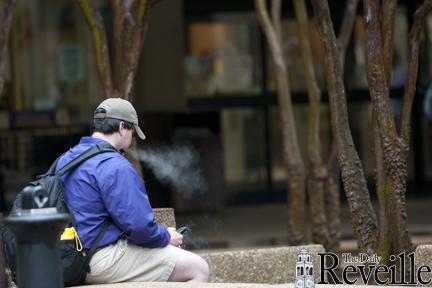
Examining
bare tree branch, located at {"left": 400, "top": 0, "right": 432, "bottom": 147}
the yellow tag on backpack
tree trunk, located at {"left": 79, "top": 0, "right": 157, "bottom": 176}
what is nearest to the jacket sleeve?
the yellow tag on backpack

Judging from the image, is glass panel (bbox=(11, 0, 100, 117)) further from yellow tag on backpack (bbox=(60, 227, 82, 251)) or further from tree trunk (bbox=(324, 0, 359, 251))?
yellow tag on backpack (bbox=(60, 227, 82, 251))

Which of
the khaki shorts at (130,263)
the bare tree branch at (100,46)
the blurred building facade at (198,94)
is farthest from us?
the blurred building facade at (198,94)

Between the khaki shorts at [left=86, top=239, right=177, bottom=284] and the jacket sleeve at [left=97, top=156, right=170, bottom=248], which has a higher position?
the jacket sleeve at [left=97, top=156, right=170, bottom=248]

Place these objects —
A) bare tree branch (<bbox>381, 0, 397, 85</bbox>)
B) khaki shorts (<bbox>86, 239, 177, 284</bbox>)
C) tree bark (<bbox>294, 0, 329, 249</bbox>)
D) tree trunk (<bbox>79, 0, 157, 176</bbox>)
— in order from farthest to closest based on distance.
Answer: tree bark (<bbox>294, 0, 329, 249</bbox>), tree trunk (<bbox>79, 0, 157, 176</bbox>), bare tree branch (<bbox>381, 0, 397, 85</bbox>), khaki shorts (<bbox>86, 239, 177, 284</bbox>)

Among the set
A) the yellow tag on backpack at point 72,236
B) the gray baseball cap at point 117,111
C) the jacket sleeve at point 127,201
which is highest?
the gray baseball cap at point 117,111

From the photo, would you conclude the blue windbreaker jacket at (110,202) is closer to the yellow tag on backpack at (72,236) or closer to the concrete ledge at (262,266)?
the yellow tag on backpack at (72,236)

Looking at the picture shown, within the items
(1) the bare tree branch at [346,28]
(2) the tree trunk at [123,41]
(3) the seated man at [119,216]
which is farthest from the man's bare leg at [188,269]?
(1) the bare tree branch at [346,28]

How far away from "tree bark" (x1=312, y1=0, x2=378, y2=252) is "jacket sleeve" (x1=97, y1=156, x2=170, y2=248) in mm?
1921

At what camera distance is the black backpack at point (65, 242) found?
5902 millimetres

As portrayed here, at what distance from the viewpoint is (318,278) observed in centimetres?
723

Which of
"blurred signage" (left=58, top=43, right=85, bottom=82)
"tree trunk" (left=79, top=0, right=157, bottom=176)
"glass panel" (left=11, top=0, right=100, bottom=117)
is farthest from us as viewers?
"blurred signage" (left=58, top=43, right=85, bottom=82)

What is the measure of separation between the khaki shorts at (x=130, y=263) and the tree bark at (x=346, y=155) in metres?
1.68

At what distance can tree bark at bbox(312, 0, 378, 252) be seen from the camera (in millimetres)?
7324

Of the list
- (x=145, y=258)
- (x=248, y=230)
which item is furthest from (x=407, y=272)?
(x=248, y=230)
